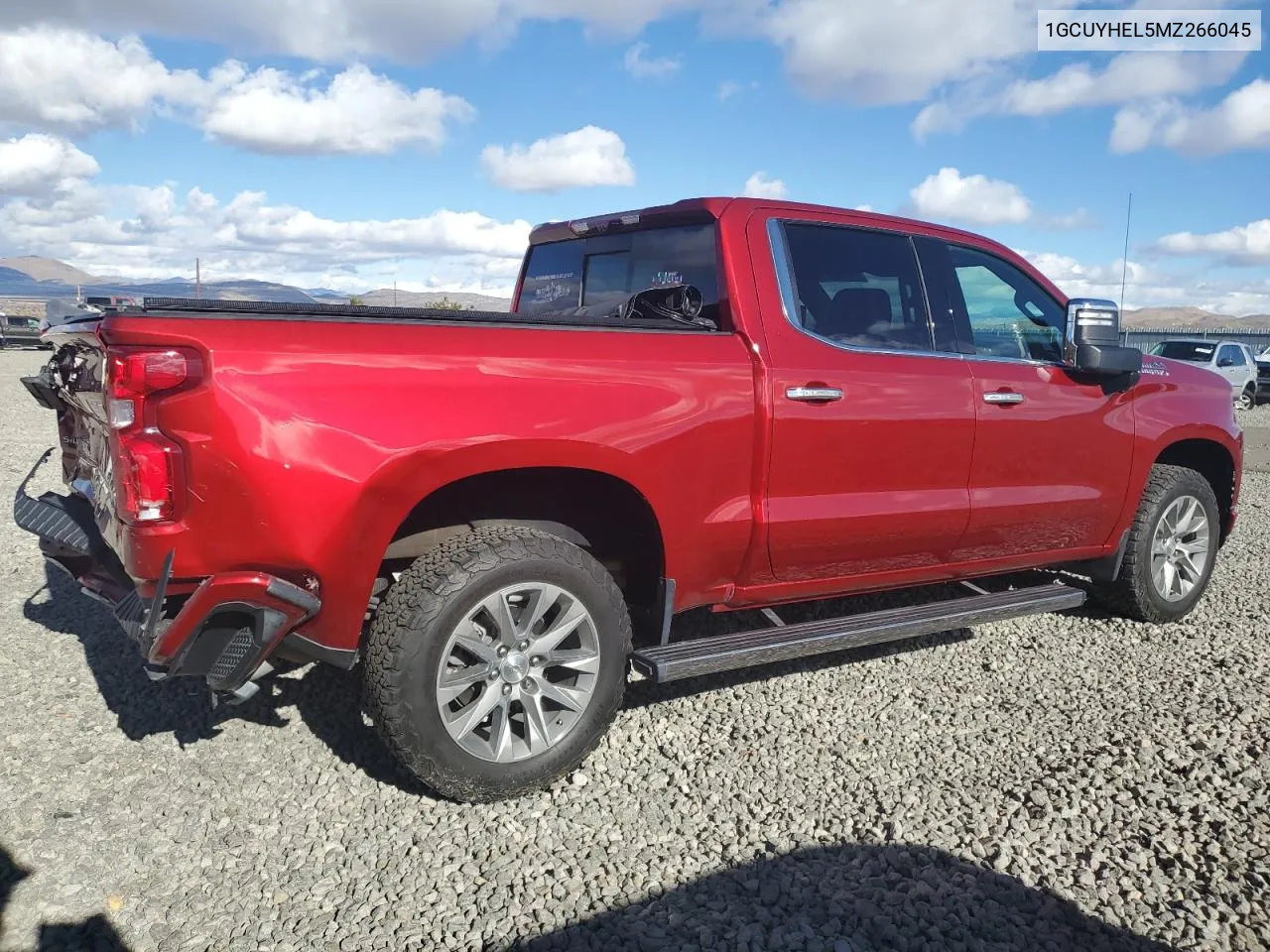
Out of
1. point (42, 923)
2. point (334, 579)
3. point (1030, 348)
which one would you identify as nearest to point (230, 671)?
point (334, 579)

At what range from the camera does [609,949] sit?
8.00 ft

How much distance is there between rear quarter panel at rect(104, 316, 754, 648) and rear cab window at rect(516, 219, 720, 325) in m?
0.44

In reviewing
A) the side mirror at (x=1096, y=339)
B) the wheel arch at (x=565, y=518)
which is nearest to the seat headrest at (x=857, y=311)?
the side mirror at (x=1096, y=339)

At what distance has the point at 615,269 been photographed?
14.1ft

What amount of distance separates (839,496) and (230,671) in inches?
87.3

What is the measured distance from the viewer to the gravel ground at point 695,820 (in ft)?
8.38

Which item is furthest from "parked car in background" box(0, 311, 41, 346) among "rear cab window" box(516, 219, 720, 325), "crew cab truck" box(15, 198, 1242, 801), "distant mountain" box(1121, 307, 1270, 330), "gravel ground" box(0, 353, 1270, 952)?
"distant mountain" box(1121, 307, 1270, 330)

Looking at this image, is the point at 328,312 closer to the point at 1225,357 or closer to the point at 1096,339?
the point at 1096,339

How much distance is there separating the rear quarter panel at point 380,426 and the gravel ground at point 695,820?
734 millimetres

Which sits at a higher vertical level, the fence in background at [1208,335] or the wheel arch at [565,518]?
the fence in background at [1208,335]

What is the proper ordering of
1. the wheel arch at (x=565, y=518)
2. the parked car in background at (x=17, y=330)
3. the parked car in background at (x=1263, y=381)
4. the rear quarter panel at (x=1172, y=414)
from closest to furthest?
the wheel arch at (x=565, y=518) → the rear quarter panel at (x=1172, y=414) → the parked car in background at (x=1263, y=381) → the parked car in background at (x=17, y=330)

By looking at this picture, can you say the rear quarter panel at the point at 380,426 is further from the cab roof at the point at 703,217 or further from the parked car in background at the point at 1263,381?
the parked car in background at the point at 1263,381

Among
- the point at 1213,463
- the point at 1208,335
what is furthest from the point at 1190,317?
the point at 1213,463

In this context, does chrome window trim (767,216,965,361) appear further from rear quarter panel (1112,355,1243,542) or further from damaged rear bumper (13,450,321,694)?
damaged rear bumper (13,450,321,694)
